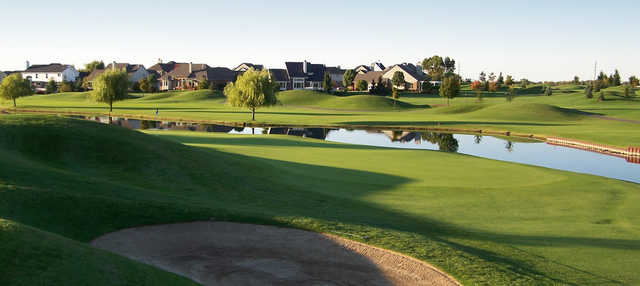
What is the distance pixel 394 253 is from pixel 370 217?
5.23 meters

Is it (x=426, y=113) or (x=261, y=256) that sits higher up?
(x=426, y=113)

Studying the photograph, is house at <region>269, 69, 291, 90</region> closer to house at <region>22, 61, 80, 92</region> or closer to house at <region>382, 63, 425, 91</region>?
house at <region>382, 63, 425, 91</region>

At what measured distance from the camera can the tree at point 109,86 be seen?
7856 centimetres

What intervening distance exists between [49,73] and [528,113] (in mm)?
153607

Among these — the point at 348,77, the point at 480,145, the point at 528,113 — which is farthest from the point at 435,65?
the point at 480,145

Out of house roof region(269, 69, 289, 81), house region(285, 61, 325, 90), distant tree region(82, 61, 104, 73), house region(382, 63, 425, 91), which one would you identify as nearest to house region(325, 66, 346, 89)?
house region(285, 61, 325, 90)

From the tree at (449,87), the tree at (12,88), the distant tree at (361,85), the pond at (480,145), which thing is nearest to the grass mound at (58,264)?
the pond at (480,145)

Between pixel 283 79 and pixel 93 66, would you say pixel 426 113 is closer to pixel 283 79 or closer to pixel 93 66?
pixel 283 79

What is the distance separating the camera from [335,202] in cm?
2162

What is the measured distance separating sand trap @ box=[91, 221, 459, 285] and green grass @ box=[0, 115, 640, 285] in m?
0.57

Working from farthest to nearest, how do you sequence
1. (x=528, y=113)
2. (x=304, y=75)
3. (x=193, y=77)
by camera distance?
(x=304, y=75)
(x=193, y=77)
(x=528, y=113)

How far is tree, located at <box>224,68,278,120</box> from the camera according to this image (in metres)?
69.2

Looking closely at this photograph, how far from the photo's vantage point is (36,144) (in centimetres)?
2189

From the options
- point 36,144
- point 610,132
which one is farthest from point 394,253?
point 610,132
